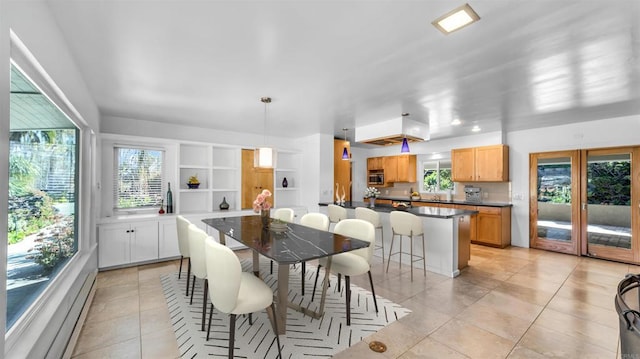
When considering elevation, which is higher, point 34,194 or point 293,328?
point 34,194

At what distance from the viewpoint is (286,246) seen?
2.42 m

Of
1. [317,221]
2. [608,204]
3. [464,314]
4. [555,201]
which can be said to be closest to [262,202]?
[317,221]

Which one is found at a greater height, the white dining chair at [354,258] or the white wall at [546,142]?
the white wall at [546,142]

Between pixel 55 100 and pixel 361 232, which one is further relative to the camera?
pixel 361 232

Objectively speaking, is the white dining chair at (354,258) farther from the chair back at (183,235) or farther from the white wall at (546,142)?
the white wall at (546,142)

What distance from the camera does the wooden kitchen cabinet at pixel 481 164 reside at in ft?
18.7

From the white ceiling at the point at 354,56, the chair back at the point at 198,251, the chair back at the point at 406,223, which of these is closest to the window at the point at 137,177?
the white ceiling at the point at 354,56

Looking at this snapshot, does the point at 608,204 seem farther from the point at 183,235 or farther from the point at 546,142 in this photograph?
the point at 183,235

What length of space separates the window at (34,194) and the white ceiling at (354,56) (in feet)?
2.02

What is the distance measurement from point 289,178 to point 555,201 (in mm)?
5388

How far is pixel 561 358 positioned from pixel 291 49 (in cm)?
323

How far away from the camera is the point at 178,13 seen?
1813 mm

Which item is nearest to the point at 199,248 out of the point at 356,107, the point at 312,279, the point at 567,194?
the point at 312,279

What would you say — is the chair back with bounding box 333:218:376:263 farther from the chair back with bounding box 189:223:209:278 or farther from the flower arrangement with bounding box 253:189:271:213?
the chair back with bounding box 189:223:209:278
